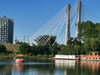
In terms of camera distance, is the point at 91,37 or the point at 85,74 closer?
the point at 85,74

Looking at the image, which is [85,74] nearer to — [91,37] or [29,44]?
[91,37]

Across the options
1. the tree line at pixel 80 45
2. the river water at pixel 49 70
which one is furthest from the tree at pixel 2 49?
the river water at pixel 49 70

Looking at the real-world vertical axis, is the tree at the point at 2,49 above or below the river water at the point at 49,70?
above

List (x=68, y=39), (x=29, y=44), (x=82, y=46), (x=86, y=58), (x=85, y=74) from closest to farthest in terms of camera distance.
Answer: (x=85, y=74)
(x=86, y=58)
(x=82, y=46)
(x=68, y=39)
(x=29, y=44)

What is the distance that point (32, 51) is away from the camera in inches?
4742

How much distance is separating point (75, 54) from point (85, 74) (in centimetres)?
5840

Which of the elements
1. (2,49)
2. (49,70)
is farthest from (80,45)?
(49,70)

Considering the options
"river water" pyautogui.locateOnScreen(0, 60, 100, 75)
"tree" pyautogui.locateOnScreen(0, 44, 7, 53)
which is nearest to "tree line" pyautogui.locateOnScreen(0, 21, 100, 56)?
"tree" pyautogui.locateOnScreen(0, 44, 7, 53)

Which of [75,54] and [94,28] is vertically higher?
[94,28]

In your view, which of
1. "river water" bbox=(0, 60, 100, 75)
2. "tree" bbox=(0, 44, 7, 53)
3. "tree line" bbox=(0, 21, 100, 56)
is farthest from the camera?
"tree" bbox=(0, 44, 7, 53)

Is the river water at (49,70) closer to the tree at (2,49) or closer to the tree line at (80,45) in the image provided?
the tree line at (80,45)

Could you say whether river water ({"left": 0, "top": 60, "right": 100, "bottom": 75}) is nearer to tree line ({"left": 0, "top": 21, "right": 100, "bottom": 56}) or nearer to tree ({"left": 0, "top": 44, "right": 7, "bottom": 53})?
tree line ({"left": 0, "top": 21, "right": 100, "bottom": 56})

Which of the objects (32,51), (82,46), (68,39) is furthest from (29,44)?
(82,46)

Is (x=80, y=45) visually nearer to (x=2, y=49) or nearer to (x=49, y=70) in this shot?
(x=2, y=49)
